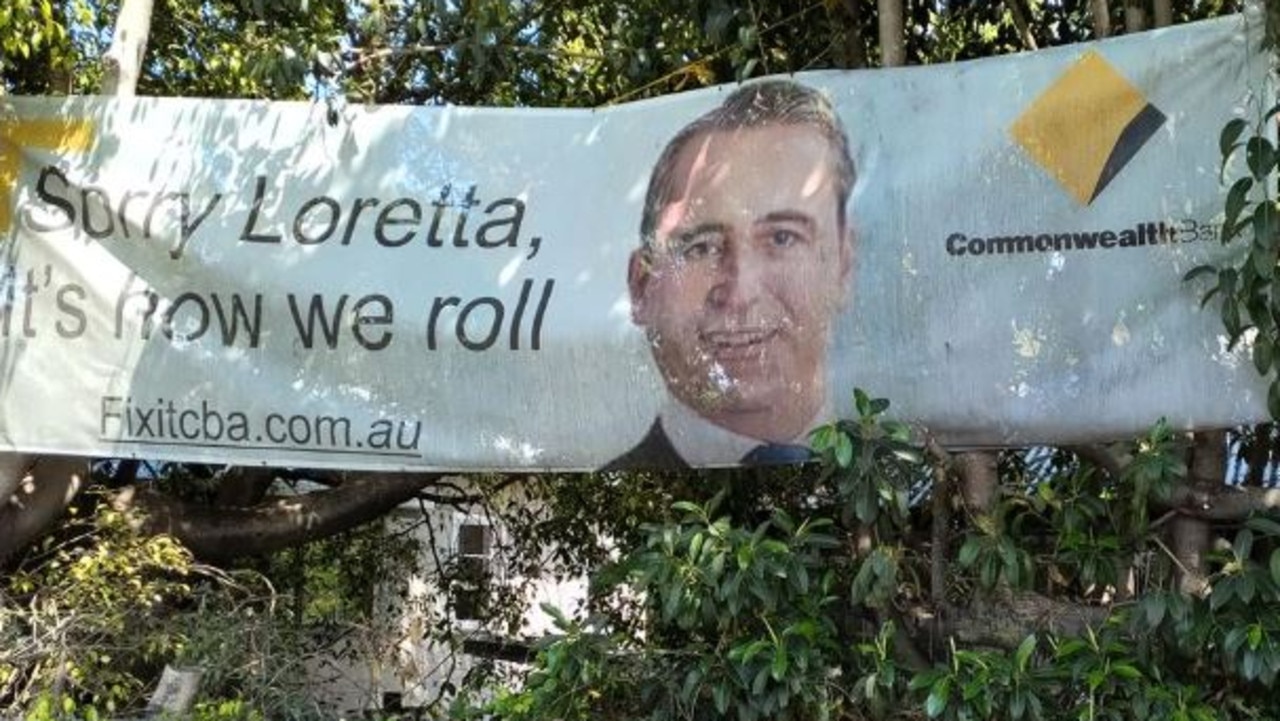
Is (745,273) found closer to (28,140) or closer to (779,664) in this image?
(779,664)

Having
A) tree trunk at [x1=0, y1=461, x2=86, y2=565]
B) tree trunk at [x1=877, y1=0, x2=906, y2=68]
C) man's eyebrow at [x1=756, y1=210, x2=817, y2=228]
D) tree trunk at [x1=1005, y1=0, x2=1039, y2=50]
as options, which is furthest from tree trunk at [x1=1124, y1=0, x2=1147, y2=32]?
tree trunk at [x1=0, y1=461, x2=86, y2=565]

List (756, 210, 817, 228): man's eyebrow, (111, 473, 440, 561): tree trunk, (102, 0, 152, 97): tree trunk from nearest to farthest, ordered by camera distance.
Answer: (756, 210, 817, 228): man's eyebrow, (102, 0, 152, 97): tree trunk, (111, 473, 440, 561): tree trunk

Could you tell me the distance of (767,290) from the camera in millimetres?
4555

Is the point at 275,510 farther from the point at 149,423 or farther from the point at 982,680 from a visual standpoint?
the point at 982,680

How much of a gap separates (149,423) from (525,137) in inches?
67.7

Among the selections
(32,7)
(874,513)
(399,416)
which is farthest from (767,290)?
(32,7)

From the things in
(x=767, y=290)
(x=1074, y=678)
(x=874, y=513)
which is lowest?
(x=1074, y=678)

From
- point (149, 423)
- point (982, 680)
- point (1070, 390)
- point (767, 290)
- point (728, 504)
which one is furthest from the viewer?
point (728, 504)

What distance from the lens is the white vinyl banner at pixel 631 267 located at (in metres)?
4.23

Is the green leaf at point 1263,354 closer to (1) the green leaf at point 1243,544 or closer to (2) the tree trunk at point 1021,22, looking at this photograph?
(1) the green leaf at point 1243,544

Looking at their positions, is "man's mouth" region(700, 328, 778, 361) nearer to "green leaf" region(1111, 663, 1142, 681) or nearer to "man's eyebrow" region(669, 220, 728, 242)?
"man's eyebrow" region(669, 220, 728, 242)

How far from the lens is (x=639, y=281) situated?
184 inches

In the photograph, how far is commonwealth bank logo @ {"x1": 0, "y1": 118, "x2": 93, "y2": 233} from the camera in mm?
5105

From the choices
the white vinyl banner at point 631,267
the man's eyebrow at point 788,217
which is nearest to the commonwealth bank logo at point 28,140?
the white vinyl banner at point 631,267
